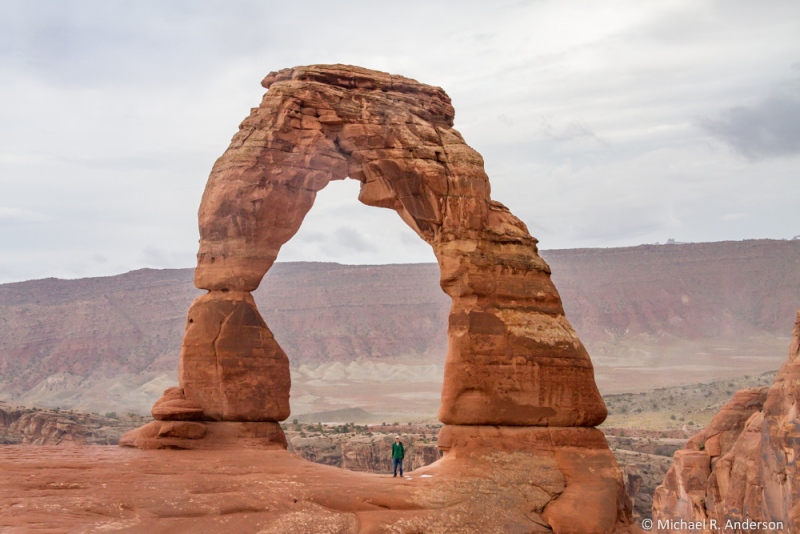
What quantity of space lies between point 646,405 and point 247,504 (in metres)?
74.1

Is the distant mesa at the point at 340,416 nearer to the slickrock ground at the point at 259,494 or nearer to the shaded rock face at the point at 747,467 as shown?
the shaded rock face at the point at 747,467

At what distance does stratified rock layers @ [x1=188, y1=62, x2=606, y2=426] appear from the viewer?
24.0 m

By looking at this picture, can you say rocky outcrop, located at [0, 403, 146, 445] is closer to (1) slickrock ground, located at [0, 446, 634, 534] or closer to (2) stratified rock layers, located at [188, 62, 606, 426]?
(2) stratified rock layers, located at [188, 62, 606, 426]

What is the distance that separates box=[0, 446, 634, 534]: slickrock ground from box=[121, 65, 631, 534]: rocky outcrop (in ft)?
1.96

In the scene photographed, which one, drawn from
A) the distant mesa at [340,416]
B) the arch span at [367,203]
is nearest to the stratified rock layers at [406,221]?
the arch span at [367,203]

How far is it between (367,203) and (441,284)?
9.11 ft

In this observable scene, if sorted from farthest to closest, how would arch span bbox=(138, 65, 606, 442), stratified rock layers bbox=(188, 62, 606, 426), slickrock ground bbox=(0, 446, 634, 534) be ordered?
arch span bbox=(138, 65, 606, 442) → stratified rock layers bbox=(188, 62, 606, 426) → slickrock ground bbox=(0, 446, 634, 534)

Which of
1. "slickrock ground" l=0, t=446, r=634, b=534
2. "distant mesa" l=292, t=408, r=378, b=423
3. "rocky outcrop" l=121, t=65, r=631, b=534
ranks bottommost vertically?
"distant mesa" l=292, t=408, r=378, b=423

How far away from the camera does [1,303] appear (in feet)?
440

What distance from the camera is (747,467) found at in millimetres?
37250

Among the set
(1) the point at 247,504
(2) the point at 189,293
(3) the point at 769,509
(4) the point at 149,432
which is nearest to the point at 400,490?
(1) the point at 247,504

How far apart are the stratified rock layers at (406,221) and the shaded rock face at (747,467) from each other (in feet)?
40.9

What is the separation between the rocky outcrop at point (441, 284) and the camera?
23.7 metres

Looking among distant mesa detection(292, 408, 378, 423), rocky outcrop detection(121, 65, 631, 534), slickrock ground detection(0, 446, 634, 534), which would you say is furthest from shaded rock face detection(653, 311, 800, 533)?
distant mesa detection(292, 408, 378, 423)
